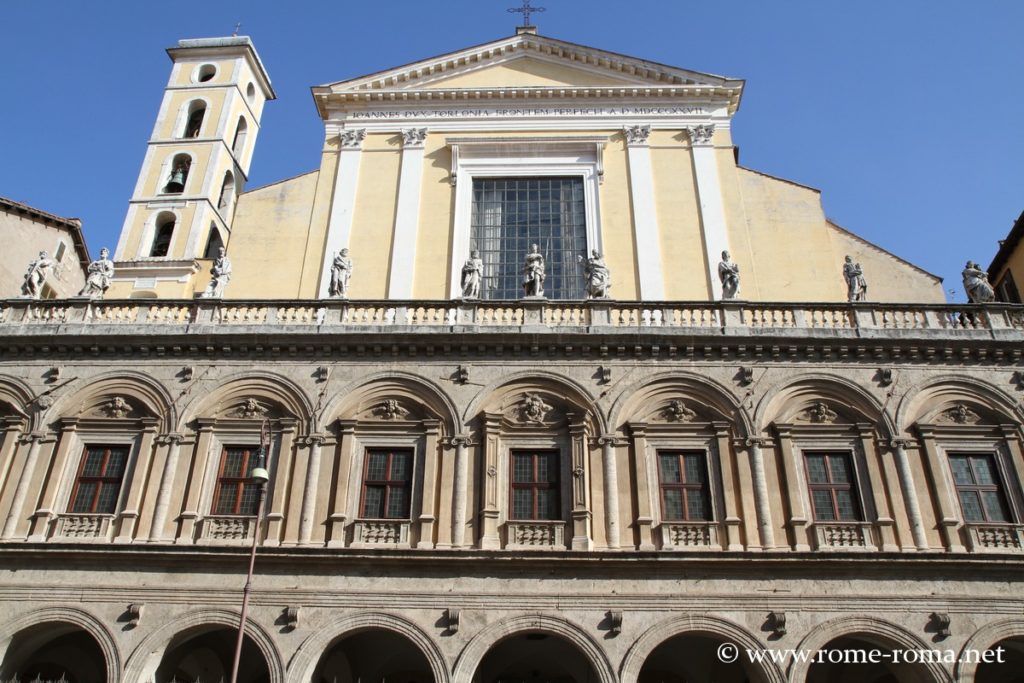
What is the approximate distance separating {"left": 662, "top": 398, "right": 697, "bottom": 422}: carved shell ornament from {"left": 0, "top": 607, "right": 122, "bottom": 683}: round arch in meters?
12.2

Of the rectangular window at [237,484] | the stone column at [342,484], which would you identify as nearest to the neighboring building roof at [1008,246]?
the stone column at [342,484]

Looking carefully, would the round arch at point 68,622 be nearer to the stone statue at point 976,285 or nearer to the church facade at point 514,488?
the church facade at point 514,488

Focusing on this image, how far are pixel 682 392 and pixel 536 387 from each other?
10.8 ft

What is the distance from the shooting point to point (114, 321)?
21.3 metres

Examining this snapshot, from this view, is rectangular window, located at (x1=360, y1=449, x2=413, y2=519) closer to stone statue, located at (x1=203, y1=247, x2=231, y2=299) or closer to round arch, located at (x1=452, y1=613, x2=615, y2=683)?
round arch, located at (x1=452, y1=613, x2=615, y2=683)

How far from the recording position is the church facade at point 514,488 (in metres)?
17.2

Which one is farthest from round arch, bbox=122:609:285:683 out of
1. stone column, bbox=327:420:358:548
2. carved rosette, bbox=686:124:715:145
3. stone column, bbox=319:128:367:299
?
carved rosette, bbox=686:124:715:145

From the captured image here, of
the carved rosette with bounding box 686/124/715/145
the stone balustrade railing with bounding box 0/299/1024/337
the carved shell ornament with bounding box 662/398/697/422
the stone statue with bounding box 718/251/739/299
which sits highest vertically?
the carved rosette with bounding box 686/124/715/145

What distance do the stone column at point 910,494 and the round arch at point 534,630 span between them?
22.9 ft

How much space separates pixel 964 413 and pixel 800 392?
11.8ft

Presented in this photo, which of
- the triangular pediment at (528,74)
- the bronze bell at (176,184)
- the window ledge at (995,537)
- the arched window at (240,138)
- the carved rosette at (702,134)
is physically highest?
the arched window at (240,138)

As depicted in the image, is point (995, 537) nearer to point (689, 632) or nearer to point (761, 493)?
point (761, 493)

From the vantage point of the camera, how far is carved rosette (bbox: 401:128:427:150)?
28125 millimetres

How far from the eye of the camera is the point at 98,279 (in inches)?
884
